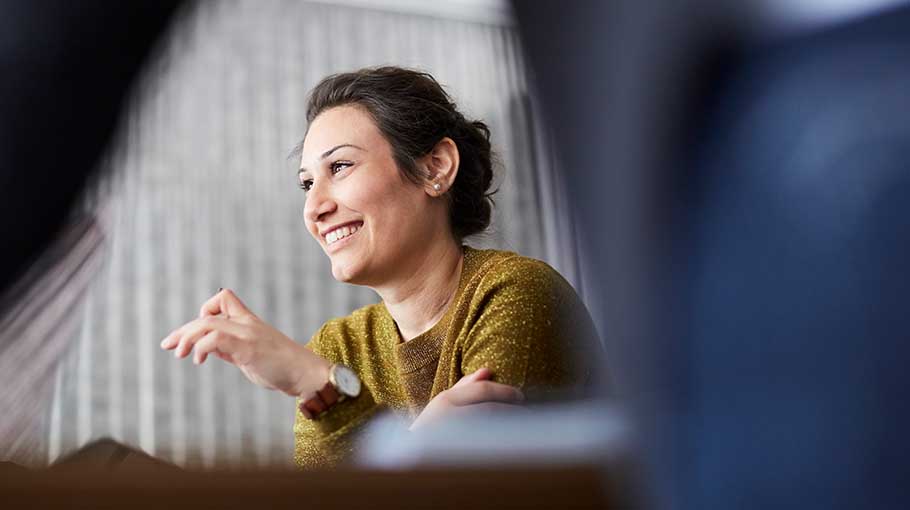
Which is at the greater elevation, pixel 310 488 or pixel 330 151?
pixel 330 151

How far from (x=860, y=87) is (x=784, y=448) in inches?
4.5

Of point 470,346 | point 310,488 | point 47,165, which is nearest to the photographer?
point 310,488

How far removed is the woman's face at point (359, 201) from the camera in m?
0.56

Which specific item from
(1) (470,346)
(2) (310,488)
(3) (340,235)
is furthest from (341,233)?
(2) (310,488)

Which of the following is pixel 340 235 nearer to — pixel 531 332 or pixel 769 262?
pixel 531 332

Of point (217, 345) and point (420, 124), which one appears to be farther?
point (420, 124)

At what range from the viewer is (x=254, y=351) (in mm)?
473

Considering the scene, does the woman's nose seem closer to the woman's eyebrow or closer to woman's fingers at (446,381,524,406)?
the woman's eyebrow

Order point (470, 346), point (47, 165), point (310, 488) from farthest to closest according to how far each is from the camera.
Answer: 1. point (470, 346)
2. point (47, 165)
3. point (310, 488)

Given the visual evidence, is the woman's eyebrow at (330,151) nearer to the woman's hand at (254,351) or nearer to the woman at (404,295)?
the woman at (404,295)

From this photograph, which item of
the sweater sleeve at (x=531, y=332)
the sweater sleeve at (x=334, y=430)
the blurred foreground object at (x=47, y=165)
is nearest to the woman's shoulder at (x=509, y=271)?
the sweater sleeve at (x=531, y=332)

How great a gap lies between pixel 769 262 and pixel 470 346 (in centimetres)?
28

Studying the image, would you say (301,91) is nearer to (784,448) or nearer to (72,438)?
(72,438)

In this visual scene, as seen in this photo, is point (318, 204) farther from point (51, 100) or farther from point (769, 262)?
point (769, 262)
